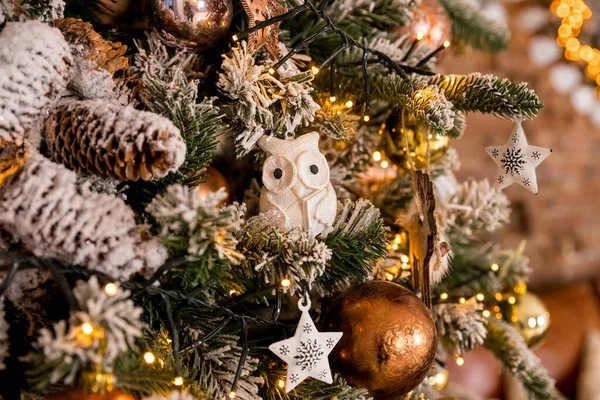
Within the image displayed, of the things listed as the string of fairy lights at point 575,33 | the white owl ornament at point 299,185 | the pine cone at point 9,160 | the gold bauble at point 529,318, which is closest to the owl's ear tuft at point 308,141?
the white owl ornament at point 299,185

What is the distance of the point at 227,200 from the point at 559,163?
1.28 meters

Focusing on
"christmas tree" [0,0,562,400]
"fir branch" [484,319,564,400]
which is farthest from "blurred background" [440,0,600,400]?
"christmas tree" [0,0,562,400]

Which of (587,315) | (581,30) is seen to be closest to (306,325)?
(587,315)

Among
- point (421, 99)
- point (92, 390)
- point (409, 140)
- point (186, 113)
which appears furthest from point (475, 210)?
point (92, 390)

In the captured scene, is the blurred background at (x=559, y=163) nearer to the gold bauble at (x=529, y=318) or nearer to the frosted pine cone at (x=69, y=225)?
the gold bauble at (x=529, y=318)

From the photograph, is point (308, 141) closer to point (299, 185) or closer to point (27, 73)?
point (299, 185)

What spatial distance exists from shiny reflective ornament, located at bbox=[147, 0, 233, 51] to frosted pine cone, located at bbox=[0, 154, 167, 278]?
0.17 meters

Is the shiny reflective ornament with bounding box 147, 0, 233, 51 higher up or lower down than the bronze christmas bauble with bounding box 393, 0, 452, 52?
higher up

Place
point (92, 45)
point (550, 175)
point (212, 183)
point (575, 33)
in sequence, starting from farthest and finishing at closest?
point (550, 175) → point (575, 33) → point (212, 183) → point (92, 45)

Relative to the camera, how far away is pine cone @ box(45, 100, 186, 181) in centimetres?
38

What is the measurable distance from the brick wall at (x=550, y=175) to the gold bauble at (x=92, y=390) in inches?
47.3

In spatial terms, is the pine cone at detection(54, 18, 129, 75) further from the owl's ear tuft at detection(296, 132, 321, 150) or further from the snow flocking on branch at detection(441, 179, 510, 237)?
the snow flocking on branch at detection(441, 179, 510, 237)

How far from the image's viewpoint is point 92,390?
353 mm

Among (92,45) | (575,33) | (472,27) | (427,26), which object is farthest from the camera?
(575,33)
